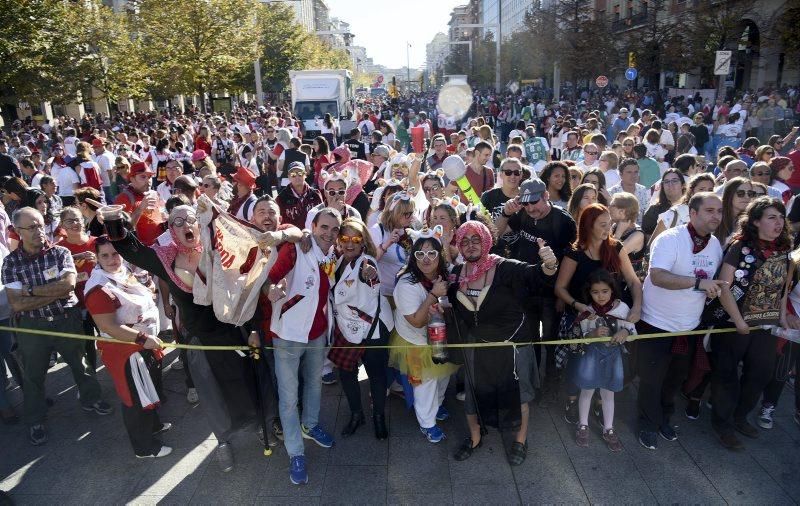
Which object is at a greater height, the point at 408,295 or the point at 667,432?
the point at 408,295

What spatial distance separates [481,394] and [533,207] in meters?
1.55

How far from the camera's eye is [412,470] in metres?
4.13

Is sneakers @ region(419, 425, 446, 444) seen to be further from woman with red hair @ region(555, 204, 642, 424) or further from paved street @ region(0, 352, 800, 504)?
woman with red hair @ region(555, 204, 642, 424)

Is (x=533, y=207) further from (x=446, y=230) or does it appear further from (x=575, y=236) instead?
(x=446, y=230)

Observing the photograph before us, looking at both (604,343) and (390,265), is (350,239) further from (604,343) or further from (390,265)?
(604,343)

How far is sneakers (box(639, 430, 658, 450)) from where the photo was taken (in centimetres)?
429

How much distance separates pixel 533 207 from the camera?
4.55 meters

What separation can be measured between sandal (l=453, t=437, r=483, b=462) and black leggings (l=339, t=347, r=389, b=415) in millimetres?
694

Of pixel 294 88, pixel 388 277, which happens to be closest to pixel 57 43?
pixel 294 88

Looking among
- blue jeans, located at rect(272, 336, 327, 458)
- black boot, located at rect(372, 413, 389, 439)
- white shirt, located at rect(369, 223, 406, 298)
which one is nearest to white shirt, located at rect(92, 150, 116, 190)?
white shirt, located at rect(369, 223, 406, 298)

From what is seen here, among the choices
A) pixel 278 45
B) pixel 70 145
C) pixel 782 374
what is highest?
pixel 278 45

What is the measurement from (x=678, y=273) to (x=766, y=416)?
163cm

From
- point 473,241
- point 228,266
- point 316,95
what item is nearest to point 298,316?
point 228,266

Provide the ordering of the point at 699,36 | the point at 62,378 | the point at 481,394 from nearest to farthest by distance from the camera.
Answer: the point at 481,394, the point at 62,378, the point at 699,36
